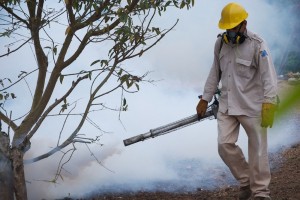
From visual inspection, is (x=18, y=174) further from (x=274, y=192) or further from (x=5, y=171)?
(x=274, y=192)

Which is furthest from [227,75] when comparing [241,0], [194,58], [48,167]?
[241,0]

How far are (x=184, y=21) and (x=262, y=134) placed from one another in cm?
647

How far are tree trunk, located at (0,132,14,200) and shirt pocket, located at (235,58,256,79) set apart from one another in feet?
6.56

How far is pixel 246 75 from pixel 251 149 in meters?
0.67

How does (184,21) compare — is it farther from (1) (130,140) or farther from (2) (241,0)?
(1) (130,140)

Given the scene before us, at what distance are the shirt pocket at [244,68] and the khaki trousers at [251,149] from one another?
0.37 m

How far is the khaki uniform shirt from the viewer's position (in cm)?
468

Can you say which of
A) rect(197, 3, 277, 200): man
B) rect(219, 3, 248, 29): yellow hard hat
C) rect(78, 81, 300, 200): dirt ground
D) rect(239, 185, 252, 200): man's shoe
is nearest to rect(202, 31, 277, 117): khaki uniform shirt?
rect(197, 3, 277, 200): man

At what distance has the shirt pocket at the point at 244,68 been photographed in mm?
4777

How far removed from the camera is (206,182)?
6668mm

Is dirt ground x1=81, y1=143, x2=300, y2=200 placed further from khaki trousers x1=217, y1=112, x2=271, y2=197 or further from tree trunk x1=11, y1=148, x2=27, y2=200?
tree trunk x1=11, y1=148, x2=27, y2=200

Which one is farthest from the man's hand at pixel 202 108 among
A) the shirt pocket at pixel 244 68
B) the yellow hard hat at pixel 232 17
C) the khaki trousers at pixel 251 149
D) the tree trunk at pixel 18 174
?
the tree trunk at pixel 18 174

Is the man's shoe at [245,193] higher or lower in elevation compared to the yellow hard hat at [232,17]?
lower

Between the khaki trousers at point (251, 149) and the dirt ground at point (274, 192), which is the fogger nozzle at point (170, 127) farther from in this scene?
the dirt ground at point (274, 192)
